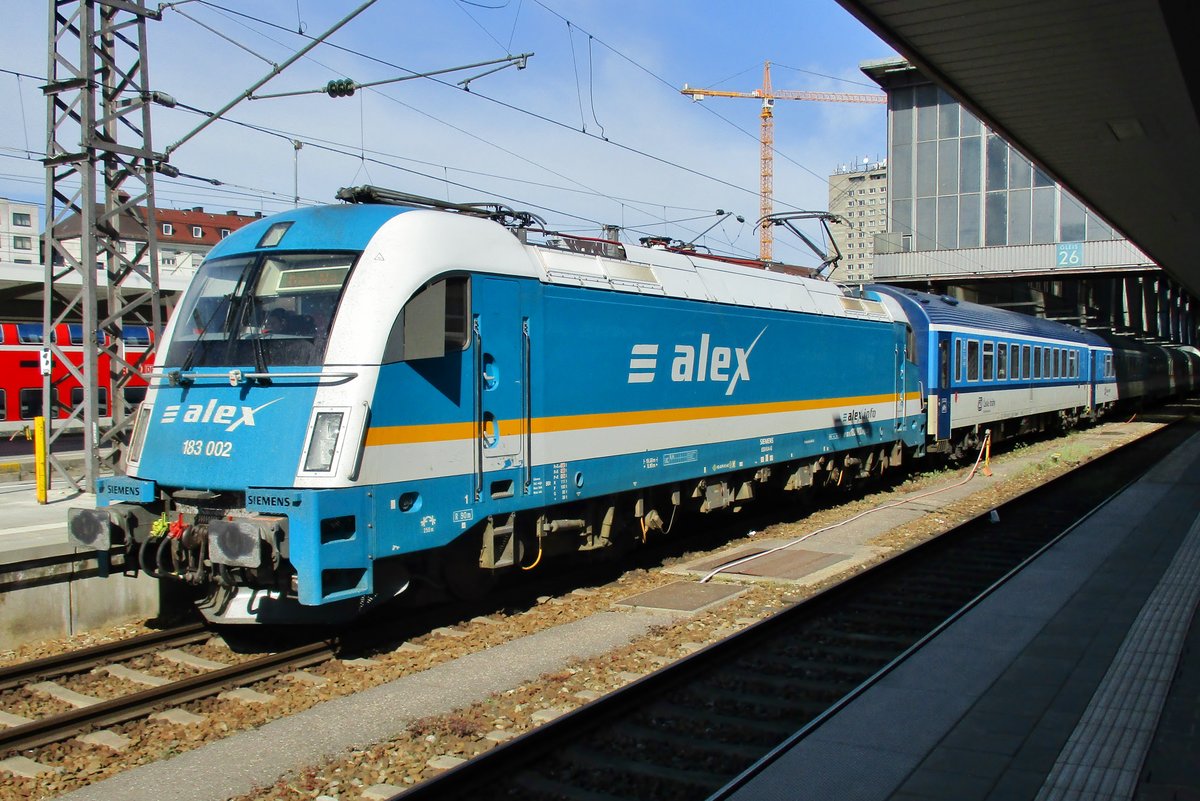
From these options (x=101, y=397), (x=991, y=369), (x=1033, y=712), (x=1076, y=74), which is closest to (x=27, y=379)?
(x=101, y=397)

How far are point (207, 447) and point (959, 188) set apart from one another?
45124mm

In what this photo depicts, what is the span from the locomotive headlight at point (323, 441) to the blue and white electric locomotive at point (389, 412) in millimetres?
14

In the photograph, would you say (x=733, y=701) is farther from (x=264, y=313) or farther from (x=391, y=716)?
(x=264, y=313)

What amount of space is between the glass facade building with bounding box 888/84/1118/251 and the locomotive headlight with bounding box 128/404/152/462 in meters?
42.4

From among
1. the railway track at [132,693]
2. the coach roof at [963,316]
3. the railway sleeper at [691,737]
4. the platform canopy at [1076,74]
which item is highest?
the platform canopy at [1076,74]

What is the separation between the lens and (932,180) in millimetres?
47094

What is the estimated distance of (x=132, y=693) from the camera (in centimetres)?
686

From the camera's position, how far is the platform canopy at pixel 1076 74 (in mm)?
7531

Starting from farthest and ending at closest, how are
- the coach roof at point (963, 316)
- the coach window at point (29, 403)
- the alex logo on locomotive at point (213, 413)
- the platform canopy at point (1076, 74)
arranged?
1. the coach window at point (29, 403)
2. the coach roof at point (963, 316)
3. the platform canopy at point (1076, 74)
4. the alex logo on locomotive at point (213, 413)

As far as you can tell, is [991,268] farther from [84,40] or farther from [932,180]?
[84,40]

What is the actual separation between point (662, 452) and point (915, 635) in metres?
3.39

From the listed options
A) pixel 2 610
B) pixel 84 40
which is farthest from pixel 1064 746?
pixel 84 40

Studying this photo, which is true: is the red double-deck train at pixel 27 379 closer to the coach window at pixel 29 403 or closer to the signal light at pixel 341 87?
the coach window at pixel 29 403

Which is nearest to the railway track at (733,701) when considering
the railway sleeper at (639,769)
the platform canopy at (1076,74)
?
the railway sleeper at (639,769)
